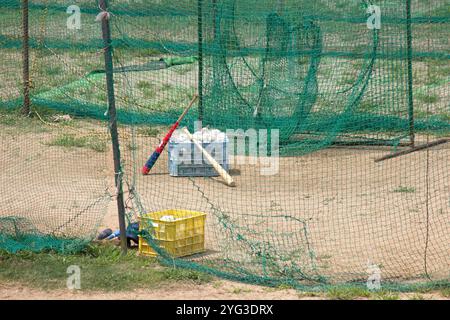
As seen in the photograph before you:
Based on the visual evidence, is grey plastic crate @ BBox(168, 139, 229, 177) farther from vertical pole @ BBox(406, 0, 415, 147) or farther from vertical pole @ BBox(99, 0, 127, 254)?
vertical pole @ BBox(99, 0, 127, 254)

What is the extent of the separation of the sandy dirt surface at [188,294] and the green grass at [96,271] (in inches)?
3.4

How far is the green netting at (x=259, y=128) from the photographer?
27.5 feet

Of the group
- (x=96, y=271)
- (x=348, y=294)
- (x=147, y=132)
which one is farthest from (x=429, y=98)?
(x=96, y=271)

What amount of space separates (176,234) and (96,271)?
2.51 feet

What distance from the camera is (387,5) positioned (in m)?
12.0

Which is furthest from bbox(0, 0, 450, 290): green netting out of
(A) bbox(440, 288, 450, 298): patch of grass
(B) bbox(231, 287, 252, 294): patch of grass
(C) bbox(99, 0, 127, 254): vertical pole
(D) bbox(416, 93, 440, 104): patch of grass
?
(A) bbox(440, 288, 450, 298): patch of grass

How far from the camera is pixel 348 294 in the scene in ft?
22.6

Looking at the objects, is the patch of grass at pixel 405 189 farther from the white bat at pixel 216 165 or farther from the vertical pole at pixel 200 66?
the vertical pole at pixel 200 66

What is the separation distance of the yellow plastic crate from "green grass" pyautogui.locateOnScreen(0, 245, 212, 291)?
16 cm

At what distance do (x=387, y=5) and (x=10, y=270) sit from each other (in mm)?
6561

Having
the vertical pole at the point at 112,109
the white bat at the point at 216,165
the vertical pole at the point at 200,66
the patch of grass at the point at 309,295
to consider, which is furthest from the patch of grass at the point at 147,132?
the patch of grass at the point at 309,295

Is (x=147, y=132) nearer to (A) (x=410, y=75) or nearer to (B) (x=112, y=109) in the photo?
(A) (x=410, y=75)

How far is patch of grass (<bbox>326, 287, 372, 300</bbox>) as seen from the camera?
6879 mm

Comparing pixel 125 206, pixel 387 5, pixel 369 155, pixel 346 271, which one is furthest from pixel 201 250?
pixel 387 5
